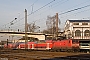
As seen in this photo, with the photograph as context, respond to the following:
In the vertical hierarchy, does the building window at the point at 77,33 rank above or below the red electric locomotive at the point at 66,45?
above

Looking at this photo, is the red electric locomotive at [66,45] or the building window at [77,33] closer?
the red electric locomotive at [66,45]

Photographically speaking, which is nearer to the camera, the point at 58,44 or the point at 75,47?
the point at 75,47

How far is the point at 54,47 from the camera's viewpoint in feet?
188

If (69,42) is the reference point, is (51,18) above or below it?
above

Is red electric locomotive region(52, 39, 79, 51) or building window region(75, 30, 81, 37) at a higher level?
building window region(75, 30, 81, 37)

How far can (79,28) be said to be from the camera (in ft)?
325

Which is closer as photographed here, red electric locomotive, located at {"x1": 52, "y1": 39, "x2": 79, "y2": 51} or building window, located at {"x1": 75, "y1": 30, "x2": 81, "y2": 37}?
red electric locomotive, located at {"x1": 52, "y1": 39, "x2": 79, "y2": 51}

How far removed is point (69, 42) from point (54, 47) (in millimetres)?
8846

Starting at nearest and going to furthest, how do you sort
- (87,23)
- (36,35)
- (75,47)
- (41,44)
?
(75,47), (41,44), (36,35), (87,23)

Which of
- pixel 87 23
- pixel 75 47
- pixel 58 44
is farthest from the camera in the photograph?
pixel 87 23

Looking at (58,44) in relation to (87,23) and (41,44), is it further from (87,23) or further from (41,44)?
(87,23)

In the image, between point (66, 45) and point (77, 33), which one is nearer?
point (66, 45)

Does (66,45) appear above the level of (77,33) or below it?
below

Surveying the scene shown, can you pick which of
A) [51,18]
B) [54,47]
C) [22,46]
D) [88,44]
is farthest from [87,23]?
[88,44]
